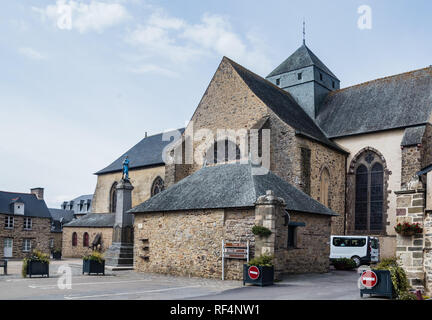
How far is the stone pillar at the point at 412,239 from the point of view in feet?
36.0

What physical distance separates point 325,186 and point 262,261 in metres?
12.5

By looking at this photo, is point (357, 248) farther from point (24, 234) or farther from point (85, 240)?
point (24, 234)

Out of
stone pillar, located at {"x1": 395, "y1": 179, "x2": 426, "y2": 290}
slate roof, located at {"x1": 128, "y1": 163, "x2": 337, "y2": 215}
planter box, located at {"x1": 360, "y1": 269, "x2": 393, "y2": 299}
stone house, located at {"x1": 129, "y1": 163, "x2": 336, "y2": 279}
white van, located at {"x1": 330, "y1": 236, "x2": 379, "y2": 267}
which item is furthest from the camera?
white van, located at {"x1": 330, "y1": 236, "x2": 379, "y2": 267}

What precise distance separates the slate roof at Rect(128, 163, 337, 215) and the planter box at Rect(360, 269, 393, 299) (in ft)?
17.7

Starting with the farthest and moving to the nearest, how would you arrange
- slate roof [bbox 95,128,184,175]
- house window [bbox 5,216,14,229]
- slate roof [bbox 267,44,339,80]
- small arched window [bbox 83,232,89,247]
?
house window [bbox 5,216,14,229], small arched window [bbox 83,232,89,247], slate roof [bbox 95,128,184,175], slate roof [bbox 267,44,339,80]

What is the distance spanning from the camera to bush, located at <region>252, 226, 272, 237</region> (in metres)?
14.2

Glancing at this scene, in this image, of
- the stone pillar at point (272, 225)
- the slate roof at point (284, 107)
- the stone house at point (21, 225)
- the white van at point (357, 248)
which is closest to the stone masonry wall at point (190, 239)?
the stone pillar at point (272, 225)

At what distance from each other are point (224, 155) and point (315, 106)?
8.50 m

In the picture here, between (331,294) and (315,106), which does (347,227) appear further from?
(331,294)

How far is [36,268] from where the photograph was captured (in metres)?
16.1

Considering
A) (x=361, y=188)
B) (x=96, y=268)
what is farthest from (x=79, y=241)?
(x=361, y=188)

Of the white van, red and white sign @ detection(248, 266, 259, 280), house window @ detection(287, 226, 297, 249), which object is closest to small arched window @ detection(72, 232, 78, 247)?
the white van

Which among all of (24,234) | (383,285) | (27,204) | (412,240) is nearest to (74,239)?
(24,234)

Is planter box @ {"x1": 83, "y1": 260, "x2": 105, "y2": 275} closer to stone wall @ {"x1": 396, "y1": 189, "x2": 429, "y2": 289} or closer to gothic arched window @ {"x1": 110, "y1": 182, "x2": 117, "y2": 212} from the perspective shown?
stone wall @ {"x1": 396, "y1": 189, "x2": 429, "y2": 289}
